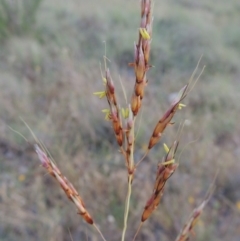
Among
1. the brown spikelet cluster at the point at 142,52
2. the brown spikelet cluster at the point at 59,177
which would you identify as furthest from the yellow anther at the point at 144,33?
the brown spikelet cluster at the point at 59,177

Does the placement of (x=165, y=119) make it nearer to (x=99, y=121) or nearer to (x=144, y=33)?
(x=144, y=33)

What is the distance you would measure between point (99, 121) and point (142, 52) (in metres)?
2.42

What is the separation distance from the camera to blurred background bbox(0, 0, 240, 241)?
204cm

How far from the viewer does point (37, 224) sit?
Result: 1990 mm

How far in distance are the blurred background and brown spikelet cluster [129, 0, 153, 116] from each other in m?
0.24

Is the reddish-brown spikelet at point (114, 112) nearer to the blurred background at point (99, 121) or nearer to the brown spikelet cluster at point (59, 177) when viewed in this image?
the brown spikelet cluster at point (59, 177)

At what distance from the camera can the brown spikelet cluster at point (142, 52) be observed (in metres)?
0.45

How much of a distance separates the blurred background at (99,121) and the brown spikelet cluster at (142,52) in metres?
0.24

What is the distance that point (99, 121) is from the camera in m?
2.88

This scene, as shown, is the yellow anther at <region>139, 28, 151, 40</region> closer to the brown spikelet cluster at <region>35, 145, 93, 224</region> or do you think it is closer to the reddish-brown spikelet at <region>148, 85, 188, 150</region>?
the reddish-brown spikelet at <region>148, 85, 188, 150</region>

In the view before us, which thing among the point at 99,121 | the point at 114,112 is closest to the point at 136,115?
the point at 114,112

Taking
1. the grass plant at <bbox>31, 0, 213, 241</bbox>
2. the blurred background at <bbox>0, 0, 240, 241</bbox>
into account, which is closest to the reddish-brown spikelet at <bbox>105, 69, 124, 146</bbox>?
the grass plant at <bbox>31, 0, 213, 241</bbox>

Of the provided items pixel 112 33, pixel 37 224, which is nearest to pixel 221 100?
pixel 112 33

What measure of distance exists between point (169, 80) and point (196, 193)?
66.1 inches
